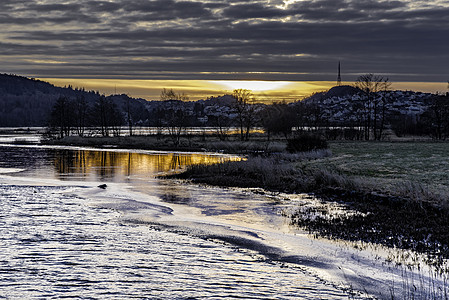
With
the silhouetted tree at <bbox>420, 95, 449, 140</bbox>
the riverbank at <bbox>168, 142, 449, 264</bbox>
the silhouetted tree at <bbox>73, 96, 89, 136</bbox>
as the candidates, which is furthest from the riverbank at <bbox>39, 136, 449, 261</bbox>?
the silhouetted tree at <bbox>73, 96, 89, 136</bbox>

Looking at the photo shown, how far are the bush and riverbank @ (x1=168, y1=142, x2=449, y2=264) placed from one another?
424 centimetres

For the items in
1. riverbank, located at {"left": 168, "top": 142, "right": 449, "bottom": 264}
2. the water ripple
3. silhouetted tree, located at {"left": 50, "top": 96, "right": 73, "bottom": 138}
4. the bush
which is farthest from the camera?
silhouetted tree, located at {"left": 50, "top": 96, "right": 73, "bottom": 138}

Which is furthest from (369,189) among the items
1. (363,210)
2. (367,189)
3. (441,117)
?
(441,117)

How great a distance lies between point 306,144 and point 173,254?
37.0 metres

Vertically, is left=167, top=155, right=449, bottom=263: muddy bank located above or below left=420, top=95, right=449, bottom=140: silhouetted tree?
below

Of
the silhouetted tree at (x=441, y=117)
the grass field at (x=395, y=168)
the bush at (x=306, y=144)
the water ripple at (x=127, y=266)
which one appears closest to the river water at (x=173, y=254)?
the water ripple at (x=127, y=266)

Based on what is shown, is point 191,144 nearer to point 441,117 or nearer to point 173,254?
point 441,117

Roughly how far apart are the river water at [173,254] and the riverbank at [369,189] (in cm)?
183

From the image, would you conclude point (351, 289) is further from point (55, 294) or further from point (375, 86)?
point (375, 86)

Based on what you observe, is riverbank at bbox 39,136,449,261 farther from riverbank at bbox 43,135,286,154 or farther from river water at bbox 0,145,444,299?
riverbank at bbox 43,135,286,154

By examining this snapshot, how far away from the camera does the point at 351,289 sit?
1085cm

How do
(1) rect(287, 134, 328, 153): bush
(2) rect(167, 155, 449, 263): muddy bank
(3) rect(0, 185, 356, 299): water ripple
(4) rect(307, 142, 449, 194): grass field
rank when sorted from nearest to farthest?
1. (3) rect(0, 185, 356, 299): water ripple
2. (2) rect(167, 155, 449, 263): muddy bank
3. (4) rect(307, 142, 449, 194): grass field
4. (1) rect(287, 134, 328, 153): bush

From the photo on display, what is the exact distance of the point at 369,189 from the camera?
2478cm

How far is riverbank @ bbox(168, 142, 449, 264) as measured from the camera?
16297 millimetres
